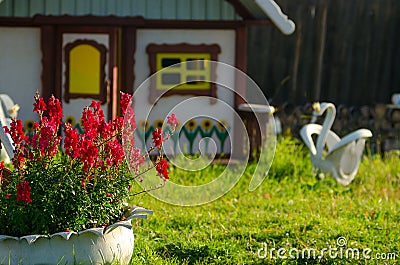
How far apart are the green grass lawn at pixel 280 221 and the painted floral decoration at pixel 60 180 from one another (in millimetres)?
593

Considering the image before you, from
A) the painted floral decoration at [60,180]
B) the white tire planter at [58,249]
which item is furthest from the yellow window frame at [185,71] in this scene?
the white tire planter at [58,249]

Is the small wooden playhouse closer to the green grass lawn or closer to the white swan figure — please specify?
the green grass lawn

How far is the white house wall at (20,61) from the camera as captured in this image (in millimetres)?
9594

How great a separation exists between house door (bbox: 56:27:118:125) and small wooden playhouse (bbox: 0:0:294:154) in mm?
12

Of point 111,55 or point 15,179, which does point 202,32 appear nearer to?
point 111,55

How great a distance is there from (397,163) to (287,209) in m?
2.91

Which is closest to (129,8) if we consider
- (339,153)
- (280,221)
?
(339,153)

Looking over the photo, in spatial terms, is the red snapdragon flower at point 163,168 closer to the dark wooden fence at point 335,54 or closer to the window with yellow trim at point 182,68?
the window with yellow trim at point 182,68

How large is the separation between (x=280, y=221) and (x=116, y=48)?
366 centimetres

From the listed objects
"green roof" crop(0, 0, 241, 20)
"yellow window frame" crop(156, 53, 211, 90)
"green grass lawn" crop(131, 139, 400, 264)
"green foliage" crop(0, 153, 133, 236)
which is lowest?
"green grass lawn" crop(131, 139, 400, 264)

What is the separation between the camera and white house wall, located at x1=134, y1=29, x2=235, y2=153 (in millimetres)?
9703

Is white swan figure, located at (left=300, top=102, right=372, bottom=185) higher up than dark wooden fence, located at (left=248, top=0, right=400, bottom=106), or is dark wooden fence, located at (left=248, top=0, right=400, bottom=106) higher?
dark wooden fence, located at (left=248, top=0, right=400, bottom=106)

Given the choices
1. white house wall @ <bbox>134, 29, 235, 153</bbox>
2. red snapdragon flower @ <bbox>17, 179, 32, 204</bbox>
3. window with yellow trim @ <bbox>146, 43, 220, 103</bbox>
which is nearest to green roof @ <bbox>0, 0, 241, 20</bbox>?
white house wall @ <bbox>134, 29, 235, 153</bbox>

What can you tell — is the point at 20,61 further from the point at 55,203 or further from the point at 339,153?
the point at 55,203
